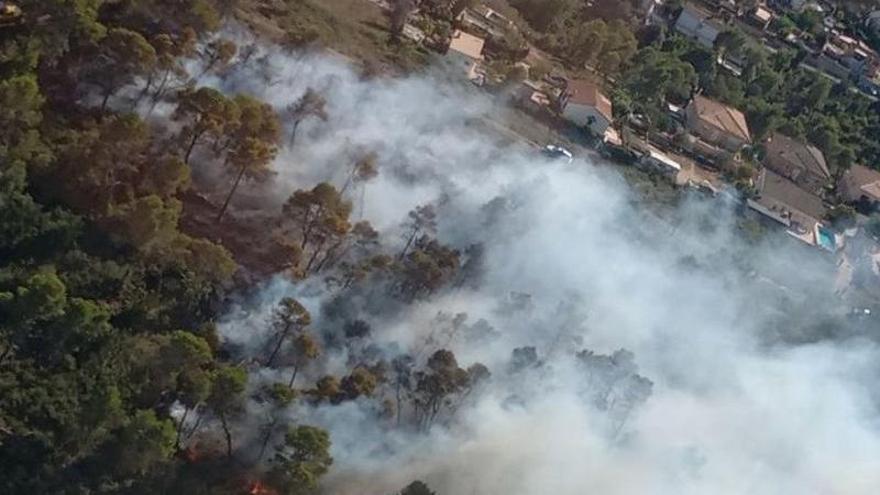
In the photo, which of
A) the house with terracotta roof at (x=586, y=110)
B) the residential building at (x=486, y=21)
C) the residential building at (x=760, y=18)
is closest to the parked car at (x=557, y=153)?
the house with terracotta roof at (x=586, y=110)

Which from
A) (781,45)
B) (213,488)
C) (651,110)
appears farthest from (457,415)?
(781,45)

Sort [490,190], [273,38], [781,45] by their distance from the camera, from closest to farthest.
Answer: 1. [490,190]
2. [273,38]
3. [781,45]

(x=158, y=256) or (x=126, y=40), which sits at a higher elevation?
(x=126, y=40)

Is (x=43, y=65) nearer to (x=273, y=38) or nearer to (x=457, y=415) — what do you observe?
(x=273, y=38)

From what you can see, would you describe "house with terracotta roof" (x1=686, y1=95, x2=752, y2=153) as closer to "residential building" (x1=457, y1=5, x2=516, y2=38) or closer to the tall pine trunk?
"residential building" (x1=457, y1=5, x2=516, y2=38)

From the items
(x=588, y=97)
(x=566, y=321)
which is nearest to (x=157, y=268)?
(x=566, y=321)

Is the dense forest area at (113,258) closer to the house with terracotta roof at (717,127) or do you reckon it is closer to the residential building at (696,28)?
the house with terracotta roof at (717,127)
